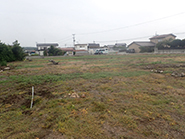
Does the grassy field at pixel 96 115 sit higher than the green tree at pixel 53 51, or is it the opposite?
the green tree at pixel 53 51

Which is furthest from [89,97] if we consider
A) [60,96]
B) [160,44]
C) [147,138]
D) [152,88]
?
[160,44]

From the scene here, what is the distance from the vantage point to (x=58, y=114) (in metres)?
2.88

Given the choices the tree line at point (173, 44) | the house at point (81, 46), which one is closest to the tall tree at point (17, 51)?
the house at point (81, 46)

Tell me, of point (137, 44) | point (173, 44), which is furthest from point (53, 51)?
point (173, 44)

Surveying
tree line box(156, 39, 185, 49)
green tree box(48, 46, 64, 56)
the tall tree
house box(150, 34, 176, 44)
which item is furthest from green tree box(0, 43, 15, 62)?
house box(150, 34, 176, 44)

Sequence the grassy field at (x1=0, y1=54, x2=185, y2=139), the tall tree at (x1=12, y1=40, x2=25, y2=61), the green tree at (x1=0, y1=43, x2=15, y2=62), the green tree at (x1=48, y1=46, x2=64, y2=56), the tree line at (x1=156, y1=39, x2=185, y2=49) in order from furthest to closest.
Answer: the green tree at (x1=48, y1=46, x2=64, y2=56) → the tree line at (x1=156, y1=39, x2=185, y2=49) → the tall tree at (x1=12, y1=40, x2=25, y2=61) → the green tree at (x1=0, y1=43, x2=15, y2=62) → the grassy field at (x1=0, y1=54, x2=185, y2=139)

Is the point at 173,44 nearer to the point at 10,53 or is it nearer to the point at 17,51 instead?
the point at 17,51

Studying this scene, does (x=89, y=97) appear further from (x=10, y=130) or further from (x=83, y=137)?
(x=10, y=130)

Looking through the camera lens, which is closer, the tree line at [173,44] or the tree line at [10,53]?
the tree line at [10,53]

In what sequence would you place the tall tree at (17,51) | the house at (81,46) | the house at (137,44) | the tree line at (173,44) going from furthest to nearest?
the house at (81,46)
the house at (137,44)
the tree line at (173,44)
the tall tree at (17,51)

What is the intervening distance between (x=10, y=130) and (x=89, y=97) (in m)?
2.27

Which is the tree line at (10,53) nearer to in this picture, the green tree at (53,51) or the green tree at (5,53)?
the green tree at (5,53)

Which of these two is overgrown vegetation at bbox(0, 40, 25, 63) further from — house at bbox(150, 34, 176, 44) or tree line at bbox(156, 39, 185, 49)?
house at bbox(150, 34, 176, 44)

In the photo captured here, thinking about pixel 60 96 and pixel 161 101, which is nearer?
pixel 161 101
